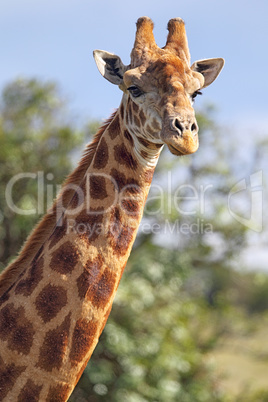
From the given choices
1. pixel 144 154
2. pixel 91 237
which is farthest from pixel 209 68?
pixel 91 237

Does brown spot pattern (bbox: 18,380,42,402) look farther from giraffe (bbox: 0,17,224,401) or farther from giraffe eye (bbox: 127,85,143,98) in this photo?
giraffe eye (bbox: 127,85,143,98)

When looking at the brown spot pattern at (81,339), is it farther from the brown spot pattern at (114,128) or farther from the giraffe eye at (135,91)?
the giraffe eye at (135,91)

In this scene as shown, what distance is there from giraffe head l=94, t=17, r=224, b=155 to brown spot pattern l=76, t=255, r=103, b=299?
1006mm

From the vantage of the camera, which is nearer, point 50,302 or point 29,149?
point 50,302

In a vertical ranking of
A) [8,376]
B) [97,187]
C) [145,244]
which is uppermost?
[97,187]

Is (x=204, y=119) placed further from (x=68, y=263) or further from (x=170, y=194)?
(x=68, y=263)

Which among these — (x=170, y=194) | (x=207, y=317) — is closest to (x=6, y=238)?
(x=170, y=194)

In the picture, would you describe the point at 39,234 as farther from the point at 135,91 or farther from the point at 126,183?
the point at 135,91

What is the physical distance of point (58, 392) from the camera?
3832 mm

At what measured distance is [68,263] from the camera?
Result: 3945 millimetres

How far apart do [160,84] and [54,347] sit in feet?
6.63

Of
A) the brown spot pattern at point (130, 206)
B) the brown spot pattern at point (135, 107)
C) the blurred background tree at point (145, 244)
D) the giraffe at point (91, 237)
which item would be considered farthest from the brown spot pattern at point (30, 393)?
the blurred background tree at point (145, 244)

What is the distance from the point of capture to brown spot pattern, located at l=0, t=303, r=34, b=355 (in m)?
3.84

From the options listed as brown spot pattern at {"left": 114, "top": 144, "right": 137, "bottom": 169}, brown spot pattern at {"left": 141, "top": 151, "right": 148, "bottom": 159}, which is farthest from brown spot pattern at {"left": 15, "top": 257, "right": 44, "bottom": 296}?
brown spot pattern at {"left": 141, "top": 151, "right": 148, "bottom": 159}
